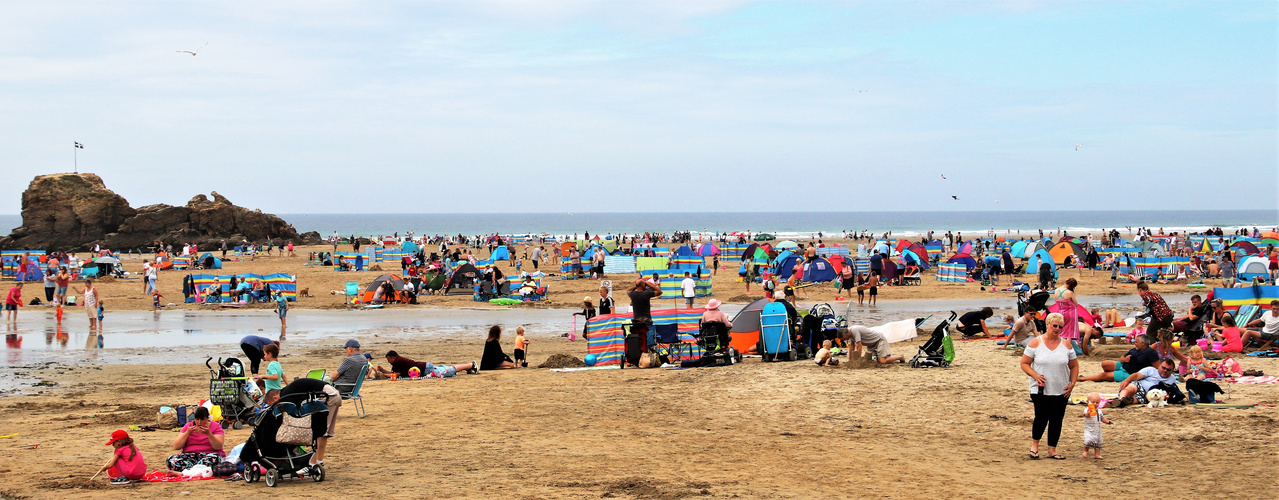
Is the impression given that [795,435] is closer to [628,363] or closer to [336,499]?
[336,499]

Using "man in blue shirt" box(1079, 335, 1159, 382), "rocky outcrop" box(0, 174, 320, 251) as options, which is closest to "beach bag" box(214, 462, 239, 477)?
"man in blue shirt" box(1079, 335, 1159, 382)

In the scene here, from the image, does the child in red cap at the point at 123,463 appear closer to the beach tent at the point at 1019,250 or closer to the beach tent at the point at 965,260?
the beach tent at the point at 965,260

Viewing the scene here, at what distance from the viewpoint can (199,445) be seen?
7539 mm

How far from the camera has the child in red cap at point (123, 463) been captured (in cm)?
689

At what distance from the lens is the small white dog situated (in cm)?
890

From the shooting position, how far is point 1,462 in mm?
7695

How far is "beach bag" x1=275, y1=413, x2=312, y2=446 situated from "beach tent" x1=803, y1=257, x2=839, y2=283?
2246 centimetres

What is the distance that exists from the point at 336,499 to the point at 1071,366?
5276mm

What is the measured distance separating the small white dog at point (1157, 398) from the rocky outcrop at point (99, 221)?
2313 inches

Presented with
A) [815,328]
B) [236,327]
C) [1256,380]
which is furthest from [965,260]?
[236,327]

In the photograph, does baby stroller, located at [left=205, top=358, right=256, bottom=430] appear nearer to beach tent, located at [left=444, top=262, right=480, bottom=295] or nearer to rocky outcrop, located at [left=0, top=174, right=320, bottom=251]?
beach tent, located at [left=444, top=262, right=480, bottom=295]

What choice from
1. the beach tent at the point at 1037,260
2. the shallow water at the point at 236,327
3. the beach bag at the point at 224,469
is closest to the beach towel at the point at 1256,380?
the shallow water at the point at 236,327

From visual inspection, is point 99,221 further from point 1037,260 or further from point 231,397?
point 231,397

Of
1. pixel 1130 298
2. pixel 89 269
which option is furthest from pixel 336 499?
pixel 89 269
